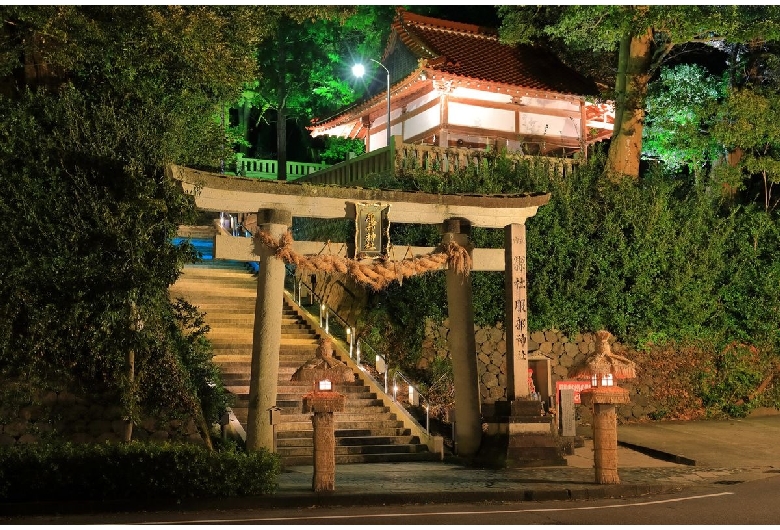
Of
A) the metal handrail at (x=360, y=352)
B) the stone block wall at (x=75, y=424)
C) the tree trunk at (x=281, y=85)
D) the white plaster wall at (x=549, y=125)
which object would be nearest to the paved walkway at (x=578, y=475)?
the stone block wall at (x=75, y=424)

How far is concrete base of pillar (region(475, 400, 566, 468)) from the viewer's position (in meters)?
16.6

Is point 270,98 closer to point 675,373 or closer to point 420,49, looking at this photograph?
point 420,49

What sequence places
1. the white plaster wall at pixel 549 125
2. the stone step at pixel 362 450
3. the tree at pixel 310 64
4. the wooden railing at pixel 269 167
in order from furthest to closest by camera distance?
the tree at pixel 310 64 < the wooden railing at pixel 269 167 < the white plaster wall at pixel 549 125 < the stone step at pixel 362 450

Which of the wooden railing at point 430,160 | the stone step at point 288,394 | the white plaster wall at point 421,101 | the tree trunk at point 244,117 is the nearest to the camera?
the stone step at point 288,394

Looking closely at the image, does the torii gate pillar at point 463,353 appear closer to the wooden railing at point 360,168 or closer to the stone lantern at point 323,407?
the stone lantern at point 323,407

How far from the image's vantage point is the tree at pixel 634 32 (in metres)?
23.8

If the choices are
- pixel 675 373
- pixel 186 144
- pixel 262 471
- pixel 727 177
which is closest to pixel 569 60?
pixel 727 177

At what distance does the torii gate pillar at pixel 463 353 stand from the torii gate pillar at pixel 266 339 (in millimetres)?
3802

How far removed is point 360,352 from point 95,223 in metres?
8.33

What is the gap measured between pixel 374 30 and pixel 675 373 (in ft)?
86.7

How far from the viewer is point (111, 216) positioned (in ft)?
50.0

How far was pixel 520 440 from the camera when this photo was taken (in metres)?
16.8

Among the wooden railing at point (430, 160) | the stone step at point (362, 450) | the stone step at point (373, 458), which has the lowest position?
the stone step at point (373, 458)

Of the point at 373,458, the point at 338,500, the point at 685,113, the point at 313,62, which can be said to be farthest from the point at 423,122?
the point at 338,500
